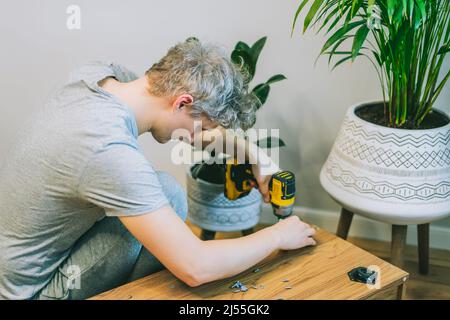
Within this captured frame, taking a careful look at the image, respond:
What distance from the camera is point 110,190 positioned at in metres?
1.14

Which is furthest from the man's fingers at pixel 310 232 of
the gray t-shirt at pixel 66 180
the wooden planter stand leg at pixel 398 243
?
the gray t-shirt at pixel 66 180

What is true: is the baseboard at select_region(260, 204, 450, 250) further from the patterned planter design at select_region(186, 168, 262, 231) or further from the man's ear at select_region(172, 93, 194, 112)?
the man's ear at select_region(172, 93, 194, 112)

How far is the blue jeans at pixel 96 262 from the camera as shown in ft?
4.46

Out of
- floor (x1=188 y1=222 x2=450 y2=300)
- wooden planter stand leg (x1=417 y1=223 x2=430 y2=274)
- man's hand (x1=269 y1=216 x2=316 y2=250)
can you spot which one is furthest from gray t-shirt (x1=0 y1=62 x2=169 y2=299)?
wooden planter stand leg (x1=417 y1=223 x2=430 y2=274)

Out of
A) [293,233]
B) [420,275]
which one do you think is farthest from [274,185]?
[420,275]

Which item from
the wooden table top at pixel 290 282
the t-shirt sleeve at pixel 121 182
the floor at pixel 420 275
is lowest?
the floor at pixel 420 275

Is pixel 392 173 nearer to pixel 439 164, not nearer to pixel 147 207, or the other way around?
pixel 439 164

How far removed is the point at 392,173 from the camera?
1566 mm

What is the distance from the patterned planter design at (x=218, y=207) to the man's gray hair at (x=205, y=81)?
56cm

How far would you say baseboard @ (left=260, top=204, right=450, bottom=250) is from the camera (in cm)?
205

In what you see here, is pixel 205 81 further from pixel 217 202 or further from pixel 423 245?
pixel 423 245

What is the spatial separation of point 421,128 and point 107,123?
0.94 m

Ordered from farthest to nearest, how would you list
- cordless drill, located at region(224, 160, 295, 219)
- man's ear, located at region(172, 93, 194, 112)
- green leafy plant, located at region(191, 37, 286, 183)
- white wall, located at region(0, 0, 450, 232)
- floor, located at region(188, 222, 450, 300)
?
white wall, located at region(0, 0, 450, 232), floor, located at region(188, 222, 450, 300), green leafy plant, located at region(191, 37, 286, 183), cordless drill, located at region(224, 160, 295, 219), man's ear, located at region(172, 93, 194, 112)

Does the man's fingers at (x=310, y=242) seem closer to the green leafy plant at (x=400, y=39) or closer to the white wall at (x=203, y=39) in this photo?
the green leafy plant at (x=400, y=39)
